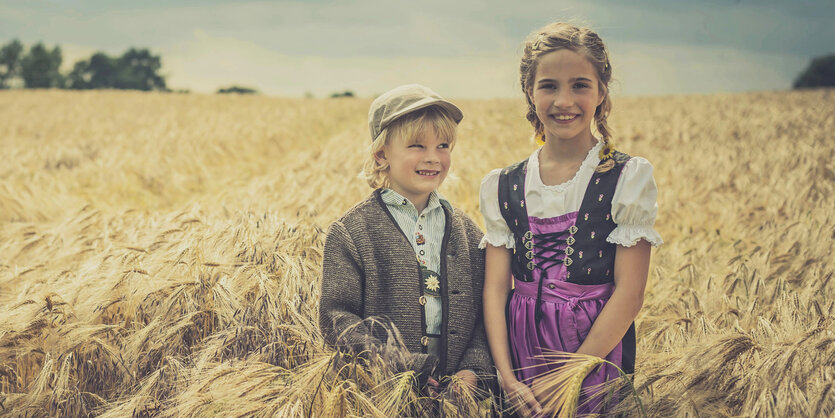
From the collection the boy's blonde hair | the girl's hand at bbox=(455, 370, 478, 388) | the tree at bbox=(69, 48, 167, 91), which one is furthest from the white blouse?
the tree at bbox=(69, 48, 167, 91)

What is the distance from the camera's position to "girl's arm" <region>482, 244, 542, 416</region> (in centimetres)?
213

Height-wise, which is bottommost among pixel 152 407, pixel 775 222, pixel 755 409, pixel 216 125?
pixel 152 407

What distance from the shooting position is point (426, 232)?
90.6 inches

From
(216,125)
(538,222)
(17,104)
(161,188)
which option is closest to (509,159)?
(161,188)

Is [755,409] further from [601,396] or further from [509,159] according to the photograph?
[509,159]

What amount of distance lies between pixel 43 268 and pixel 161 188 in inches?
216

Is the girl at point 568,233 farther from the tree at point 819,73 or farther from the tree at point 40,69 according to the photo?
the tree at point 40,69

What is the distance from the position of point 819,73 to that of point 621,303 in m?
70.1

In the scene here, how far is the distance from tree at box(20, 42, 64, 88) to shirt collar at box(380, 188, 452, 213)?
7543 cm

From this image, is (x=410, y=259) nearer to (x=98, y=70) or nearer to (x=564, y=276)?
(x=564, y=276)

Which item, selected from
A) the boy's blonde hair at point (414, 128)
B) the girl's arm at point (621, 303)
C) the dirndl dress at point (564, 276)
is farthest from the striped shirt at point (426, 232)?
the girl's arm at point (621, 303)

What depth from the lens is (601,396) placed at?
208 cm

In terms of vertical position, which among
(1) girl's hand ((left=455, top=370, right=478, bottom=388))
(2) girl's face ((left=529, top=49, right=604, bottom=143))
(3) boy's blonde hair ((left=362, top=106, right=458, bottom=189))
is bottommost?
(1) girl's hand ((left=455, top=370, right=478, bottom=388))

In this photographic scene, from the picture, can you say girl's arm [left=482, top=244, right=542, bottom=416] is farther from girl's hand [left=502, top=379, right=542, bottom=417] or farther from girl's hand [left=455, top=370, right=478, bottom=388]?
girl's hand [left=455, top=370, right=478, bottom=388]
